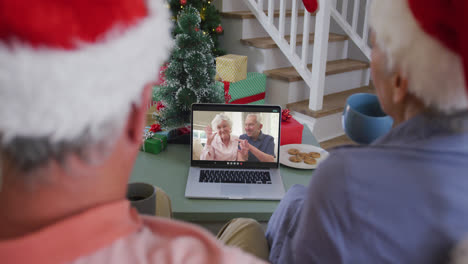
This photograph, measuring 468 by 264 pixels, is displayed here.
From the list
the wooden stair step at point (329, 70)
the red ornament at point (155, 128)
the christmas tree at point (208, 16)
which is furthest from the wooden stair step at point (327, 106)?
the red ornament at point (155, 128)

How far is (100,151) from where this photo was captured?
436mm

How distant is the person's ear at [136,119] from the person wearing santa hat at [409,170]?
1.07 feet

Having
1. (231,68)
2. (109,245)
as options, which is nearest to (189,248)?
(109,245)

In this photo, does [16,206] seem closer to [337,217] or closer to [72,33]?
[72,33]

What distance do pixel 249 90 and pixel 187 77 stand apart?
5.05ft

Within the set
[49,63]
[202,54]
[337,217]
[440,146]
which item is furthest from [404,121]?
[202,54]

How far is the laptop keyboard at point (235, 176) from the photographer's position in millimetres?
1204

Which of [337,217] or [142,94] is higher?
[142,94]

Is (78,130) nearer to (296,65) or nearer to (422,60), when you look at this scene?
(422,60)

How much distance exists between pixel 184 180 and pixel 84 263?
30.3 inches

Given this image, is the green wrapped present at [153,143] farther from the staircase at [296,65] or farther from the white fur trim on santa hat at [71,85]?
the staircase at [296,65]

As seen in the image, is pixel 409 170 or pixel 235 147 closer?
pixel 409 170

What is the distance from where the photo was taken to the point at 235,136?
1.29 metres

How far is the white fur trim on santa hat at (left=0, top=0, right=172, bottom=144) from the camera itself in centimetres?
37
